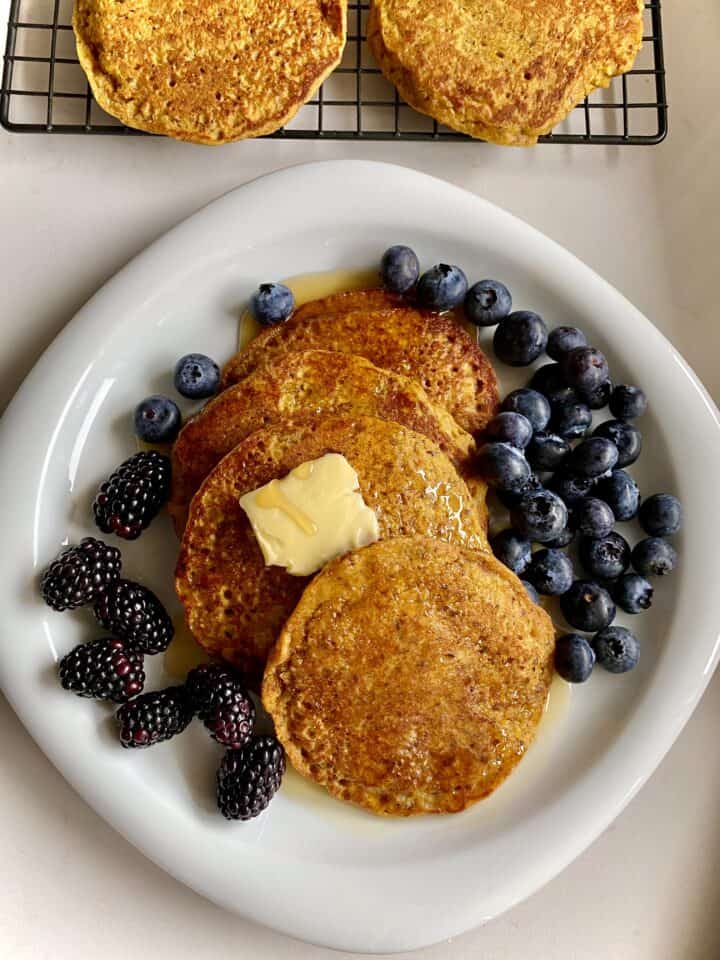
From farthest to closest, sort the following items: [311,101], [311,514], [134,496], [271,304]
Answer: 1. [311,101]
2. [271,304]
3. [134,496]
4. [311,514]

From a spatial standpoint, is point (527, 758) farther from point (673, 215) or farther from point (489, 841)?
point (673, 215)

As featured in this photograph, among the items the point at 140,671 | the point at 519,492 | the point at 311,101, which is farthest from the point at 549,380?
the point at 140,671

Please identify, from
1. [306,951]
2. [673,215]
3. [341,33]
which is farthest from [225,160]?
[306,951]

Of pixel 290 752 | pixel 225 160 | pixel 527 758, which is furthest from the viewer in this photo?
pixel 225 160

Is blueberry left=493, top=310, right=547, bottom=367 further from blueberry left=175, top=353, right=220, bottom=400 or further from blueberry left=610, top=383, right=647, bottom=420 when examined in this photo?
blueberry left=175, top=353, right=220, bottom=400

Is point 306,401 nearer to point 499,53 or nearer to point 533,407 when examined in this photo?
Result: point 533,407

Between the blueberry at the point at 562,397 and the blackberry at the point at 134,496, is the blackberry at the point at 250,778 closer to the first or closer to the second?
the blackberry at the point at 134,496

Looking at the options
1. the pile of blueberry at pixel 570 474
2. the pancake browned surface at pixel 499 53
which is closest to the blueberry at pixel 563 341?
the pile of blueberry at pixel 570 474
